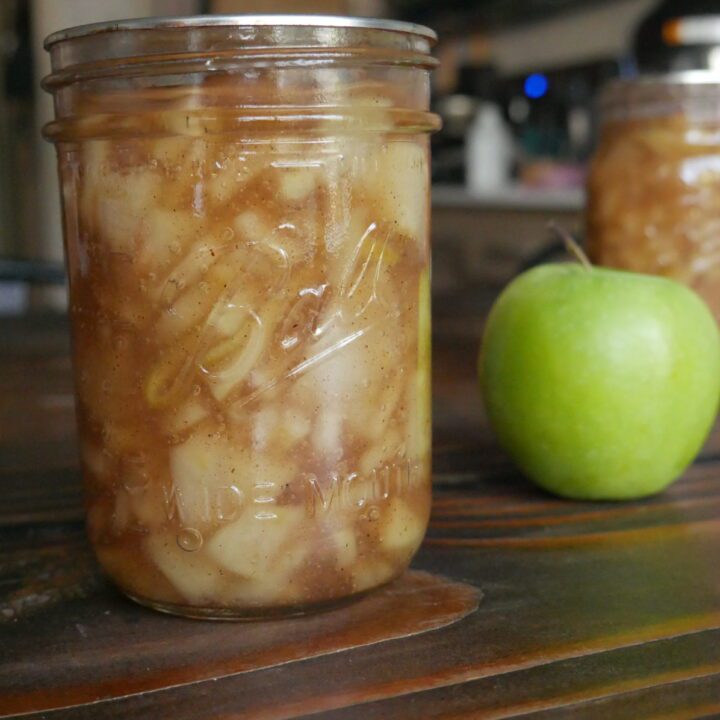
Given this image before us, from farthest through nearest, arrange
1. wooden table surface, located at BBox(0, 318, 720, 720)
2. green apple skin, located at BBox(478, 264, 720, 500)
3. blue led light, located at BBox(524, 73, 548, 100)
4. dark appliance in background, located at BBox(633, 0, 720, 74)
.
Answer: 1. blue led light, located at BBox(524, 73, 548, 100)
2. dark appliance in background, located at BBox(633, 0, 720, 74)
3. green apple skin, located at BBox(478, 264, 720, 500)
4. wooden table surface, located at BBox(0, 318, 720, 720)

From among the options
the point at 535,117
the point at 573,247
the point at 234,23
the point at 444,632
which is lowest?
the point at 444,632

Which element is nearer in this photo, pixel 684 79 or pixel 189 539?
pixel 189 539

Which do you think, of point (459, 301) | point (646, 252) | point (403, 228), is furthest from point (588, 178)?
point (459, 301)

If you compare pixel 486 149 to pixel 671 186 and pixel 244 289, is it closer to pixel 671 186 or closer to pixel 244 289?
pixel 671 186

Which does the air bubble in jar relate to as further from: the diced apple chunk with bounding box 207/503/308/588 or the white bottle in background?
the white bottle in background

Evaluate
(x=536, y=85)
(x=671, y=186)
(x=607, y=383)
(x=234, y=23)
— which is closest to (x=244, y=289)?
(x=234, y=23)

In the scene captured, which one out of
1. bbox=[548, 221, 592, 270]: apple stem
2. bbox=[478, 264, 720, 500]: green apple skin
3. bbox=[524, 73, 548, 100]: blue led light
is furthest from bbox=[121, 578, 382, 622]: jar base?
bbox=[524, 73, 548, 100]: blue led light
